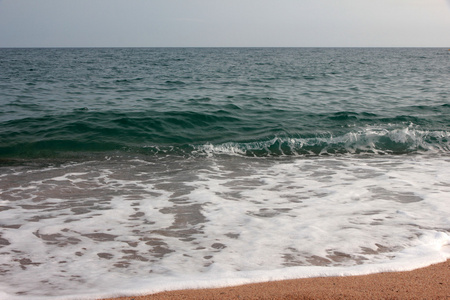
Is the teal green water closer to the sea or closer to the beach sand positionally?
the sea

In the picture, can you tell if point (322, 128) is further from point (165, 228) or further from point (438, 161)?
point (165, 228)

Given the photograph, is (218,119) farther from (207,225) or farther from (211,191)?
(207,225)

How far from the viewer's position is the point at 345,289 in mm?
2812

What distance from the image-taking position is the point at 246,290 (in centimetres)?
285

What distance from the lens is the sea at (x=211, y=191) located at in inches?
131

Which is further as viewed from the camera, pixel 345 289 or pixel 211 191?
pixel 211 191

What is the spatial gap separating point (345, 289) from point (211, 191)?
10.5 ft

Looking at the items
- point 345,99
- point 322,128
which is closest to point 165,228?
point 322,128

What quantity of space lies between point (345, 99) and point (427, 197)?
9.85m

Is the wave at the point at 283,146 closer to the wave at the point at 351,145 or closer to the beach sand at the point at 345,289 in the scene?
the wave at the point at 351,145

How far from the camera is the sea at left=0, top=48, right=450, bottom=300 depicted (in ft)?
10.9

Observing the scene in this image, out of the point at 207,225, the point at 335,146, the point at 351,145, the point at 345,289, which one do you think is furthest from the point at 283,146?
the point at 345,289

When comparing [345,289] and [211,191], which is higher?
[345,289]

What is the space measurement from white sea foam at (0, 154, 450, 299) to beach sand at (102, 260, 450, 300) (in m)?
0.11
